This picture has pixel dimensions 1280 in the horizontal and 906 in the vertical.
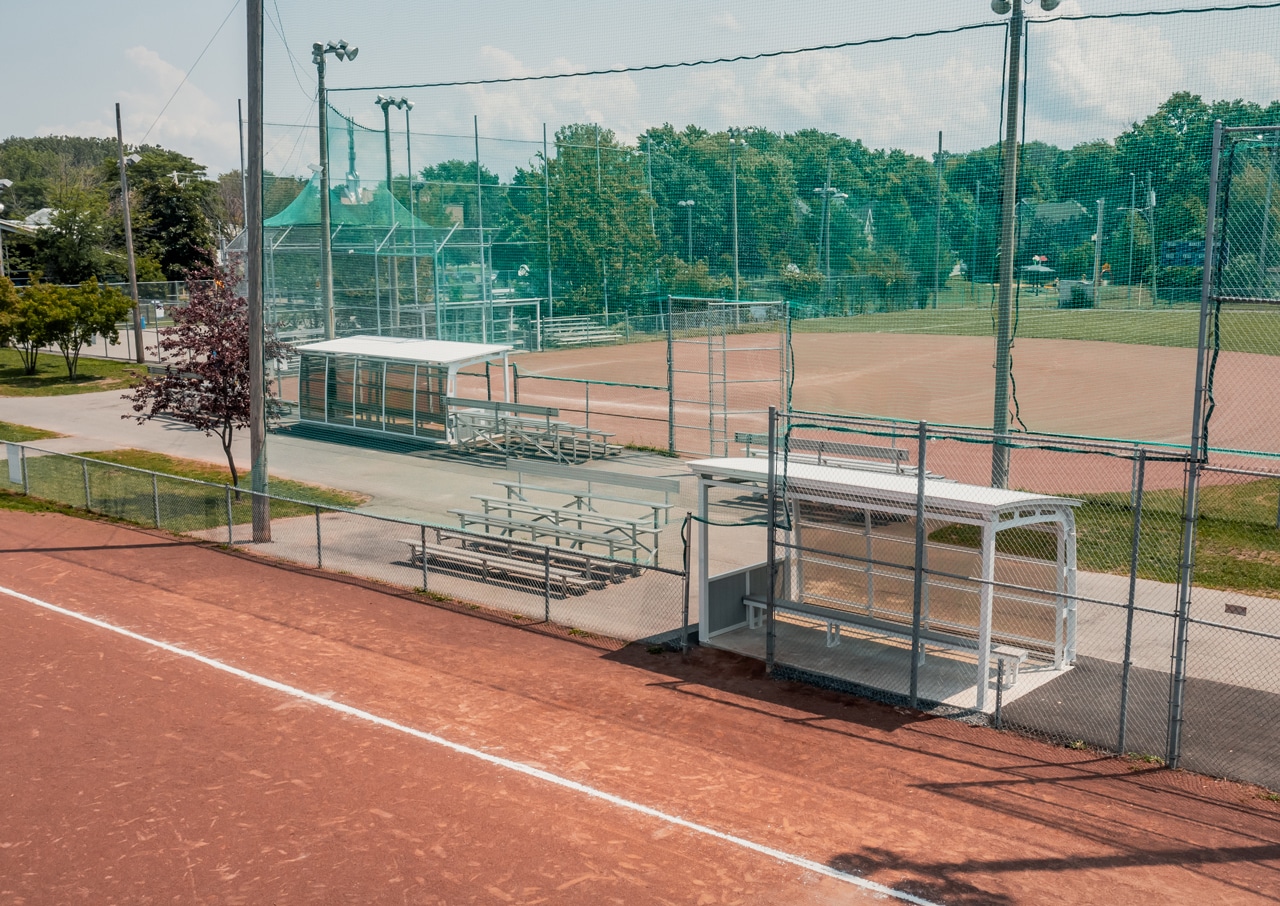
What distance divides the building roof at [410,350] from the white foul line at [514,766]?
12190mm

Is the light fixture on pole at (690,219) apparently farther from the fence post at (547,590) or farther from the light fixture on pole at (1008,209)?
the fence post at (547,590)

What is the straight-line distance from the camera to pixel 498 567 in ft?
50.4

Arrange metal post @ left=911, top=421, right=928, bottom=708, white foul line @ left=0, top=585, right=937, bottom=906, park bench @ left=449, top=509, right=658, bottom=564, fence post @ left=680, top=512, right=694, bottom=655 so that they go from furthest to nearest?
park bench @ left=449, top=509, right=658, bottom=564 → fence post @ left=680, top=512, right=694, bottom=655 → metal post @ left=911, top=421, right=928, bottom=708 → white foul line @ left=0, top=585, right=937, bottom=906

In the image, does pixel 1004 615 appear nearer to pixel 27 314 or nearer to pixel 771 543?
pixel 771 543

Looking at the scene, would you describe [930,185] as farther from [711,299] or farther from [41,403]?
[41,403]

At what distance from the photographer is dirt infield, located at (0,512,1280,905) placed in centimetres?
779

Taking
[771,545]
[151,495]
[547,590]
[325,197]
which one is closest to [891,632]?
[771,545]

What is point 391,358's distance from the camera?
25938 mm

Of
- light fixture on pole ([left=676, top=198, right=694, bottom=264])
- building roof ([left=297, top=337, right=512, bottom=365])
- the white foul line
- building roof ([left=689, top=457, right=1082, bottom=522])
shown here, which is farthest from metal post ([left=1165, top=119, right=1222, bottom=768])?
building roof ([left=297, top=337, right=512, bottom=365])

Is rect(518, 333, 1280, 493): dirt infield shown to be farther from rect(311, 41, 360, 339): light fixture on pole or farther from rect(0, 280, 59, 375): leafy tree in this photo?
rect(0, 280, 59, 375): leafy tree

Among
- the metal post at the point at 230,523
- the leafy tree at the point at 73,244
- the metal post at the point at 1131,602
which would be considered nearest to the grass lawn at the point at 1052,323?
the metal post at the point at 1131,602

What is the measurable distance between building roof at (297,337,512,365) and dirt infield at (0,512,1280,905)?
12.8 m

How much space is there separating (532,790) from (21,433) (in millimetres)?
23316

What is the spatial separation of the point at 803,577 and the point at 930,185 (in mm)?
7988
